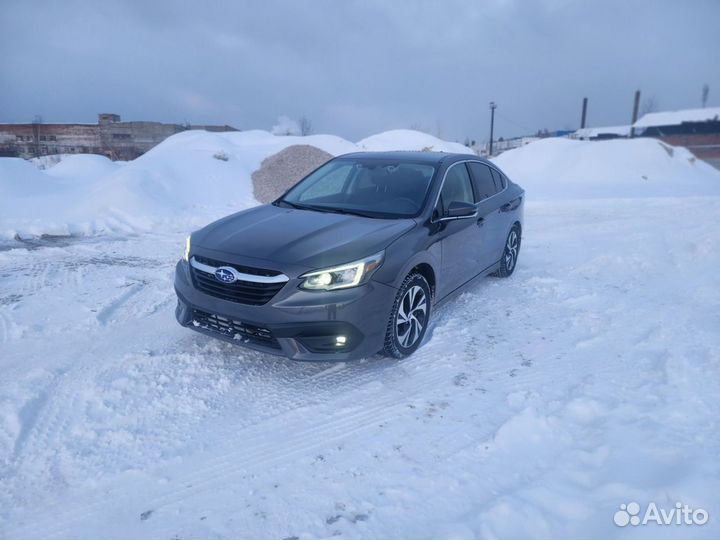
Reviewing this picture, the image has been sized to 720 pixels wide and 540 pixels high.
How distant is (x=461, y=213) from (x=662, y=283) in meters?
3.42

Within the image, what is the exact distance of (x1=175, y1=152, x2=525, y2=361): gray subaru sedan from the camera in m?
3.21

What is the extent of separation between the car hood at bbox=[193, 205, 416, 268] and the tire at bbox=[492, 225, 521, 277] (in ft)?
8.25

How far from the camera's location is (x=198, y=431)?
9.56 ft

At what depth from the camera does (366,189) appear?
4570 mm

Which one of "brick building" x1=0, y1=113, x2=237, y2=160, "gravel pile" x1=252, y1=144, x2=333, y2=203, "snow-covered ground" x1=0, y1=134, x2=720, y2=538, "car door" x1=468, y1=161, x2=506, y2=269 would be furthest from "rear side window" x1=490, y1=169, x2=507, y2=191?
"brick building" x1=0, y1=113, x2=237, y2=160

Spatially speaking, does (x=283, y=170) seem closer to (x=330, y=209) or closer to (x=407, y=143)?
(x=330, y=209)

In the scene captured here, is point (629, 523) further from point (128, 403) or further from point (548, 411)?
point (128, 403)

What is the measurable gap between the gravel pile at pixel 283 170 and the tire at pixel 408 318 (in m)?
9.09

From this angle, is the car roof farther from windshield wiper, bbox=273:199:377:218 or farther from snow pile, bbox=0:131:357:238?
snow pile, bbox=0:131:357:238

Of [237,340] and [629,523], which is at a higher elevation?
[237,340]

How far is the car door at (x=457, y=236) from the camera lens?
423 centimetres

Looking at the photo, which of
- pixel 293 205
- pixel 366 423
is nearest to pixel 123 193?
pixel 293 205

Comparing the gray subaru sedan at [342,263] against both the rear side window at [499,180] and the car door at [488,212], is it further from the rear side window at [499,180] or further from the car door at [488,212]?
the rear side window at [499,180]

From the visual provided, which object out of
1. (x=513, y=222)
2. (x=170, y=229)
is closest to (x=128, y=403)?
(x=513, y=222)
